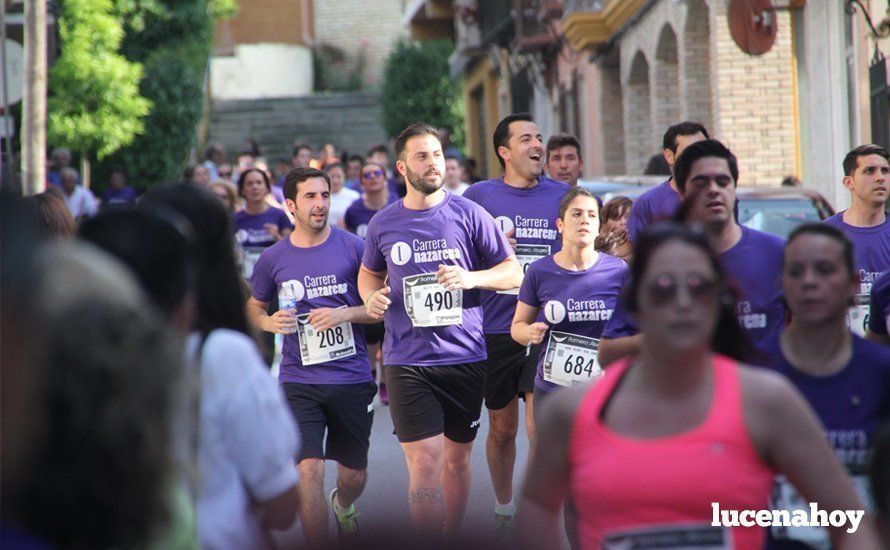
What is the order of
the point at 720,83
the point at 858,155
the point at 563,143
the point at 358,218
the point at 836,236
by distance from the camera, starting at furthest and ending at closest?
the point at 720,83
the point at 358,218
the point at 563,143
the point at 858,155
the point at 836,236

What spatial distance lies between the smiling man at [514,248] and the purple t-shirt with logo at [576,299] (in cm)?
85

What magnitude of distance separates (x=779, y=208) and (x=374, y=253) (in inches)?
174

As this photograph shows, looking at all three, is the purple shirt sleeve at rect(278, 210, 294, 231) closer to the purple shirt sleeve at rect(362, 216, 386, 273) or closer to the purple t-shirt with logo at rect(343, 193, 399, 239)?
the purple t-shirt with logo at rect(343, 193, 399, 239)

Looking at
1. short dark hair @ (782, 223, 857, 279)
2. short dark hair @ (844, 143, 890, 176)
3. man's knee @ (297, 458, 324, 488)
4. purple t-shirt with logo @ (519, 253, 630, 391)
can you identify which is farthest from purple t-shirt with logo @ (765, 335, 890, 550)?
short dark hair @ (844, 143, 890, 176)

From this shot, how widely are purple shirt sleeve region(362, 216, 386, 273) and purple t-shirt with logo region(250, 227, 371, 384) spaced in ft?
0.80

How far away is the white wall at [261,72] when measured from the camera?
157 ft

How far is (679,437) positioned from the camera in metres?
3.45

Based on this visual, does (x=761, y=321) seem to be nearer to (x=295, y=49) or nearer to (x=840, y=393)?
(x=840, y=393)

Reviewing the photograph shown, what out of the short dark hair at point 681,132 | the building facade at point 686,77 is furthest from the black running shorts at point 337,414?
the building facade at point 686,77

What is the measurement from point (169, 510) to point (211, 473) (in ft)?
3.76

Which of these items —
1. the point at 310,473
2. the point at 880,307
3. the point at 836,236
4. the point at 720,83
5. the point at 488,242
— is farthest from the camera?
the point at 720,83

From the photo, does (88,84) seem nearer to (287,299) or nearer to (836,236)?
(287,299)

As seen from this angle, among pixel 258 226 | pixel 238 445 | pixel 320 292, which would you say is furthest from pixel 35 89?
pixel 238 445

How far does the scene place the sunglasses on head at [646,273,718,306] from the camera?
355 cm
